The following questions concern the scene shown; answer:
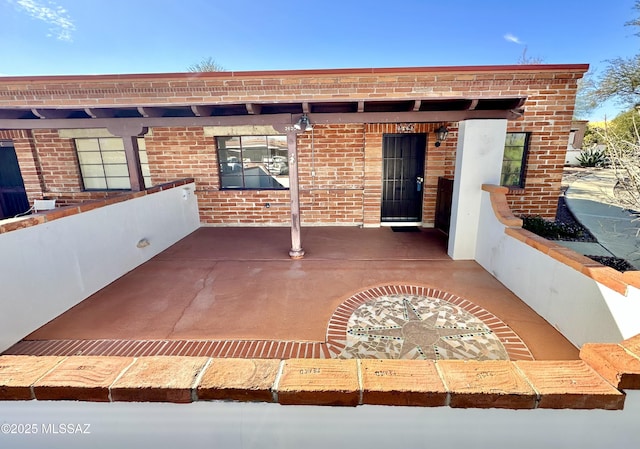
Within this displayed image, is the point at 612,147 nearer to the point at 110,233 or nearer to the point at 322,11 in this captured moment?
the point at 110,233

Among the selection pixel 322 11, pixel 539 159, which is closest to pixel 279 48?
pixel 322 11

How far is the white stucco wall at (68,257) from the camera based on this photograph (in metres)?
2.86

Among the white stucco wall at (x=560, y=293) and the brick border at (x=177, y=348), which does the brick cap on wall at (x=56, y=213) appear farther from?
the white stucco wall at (x=560, y=293)

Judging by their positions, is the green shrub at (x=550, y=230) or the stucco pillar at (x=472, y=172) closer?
the stucco pillar at (x=472, y=172)

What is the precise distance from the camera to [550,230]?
5.85m

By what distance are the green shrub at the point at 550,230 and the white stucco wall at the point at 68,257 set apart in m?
7.11

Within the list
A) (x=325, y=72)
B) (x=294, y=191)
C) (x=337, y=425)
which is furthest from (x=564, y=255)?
(x=325, y=72)

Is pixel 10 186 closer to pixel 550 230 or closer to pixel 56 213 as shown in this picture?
pixel 56 213

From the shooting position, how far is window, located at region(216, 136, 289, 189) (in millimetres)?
6629

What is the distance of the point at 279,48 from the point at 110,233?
24.1m

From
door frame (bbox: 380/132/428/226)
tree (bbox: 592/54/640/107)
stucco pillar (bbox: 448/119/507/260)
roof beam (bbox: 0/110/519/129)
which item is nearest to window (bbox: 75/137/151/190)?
roof beam (bbox: 0/110/519/129)

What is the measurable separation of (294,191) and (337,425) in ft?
13.1

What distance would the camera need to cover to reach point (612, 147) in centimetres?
383

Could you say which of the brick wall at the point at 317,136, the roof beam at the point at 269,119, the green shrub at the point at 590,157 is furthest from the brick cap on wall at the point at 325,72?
the green shrub at the point at 590,157
